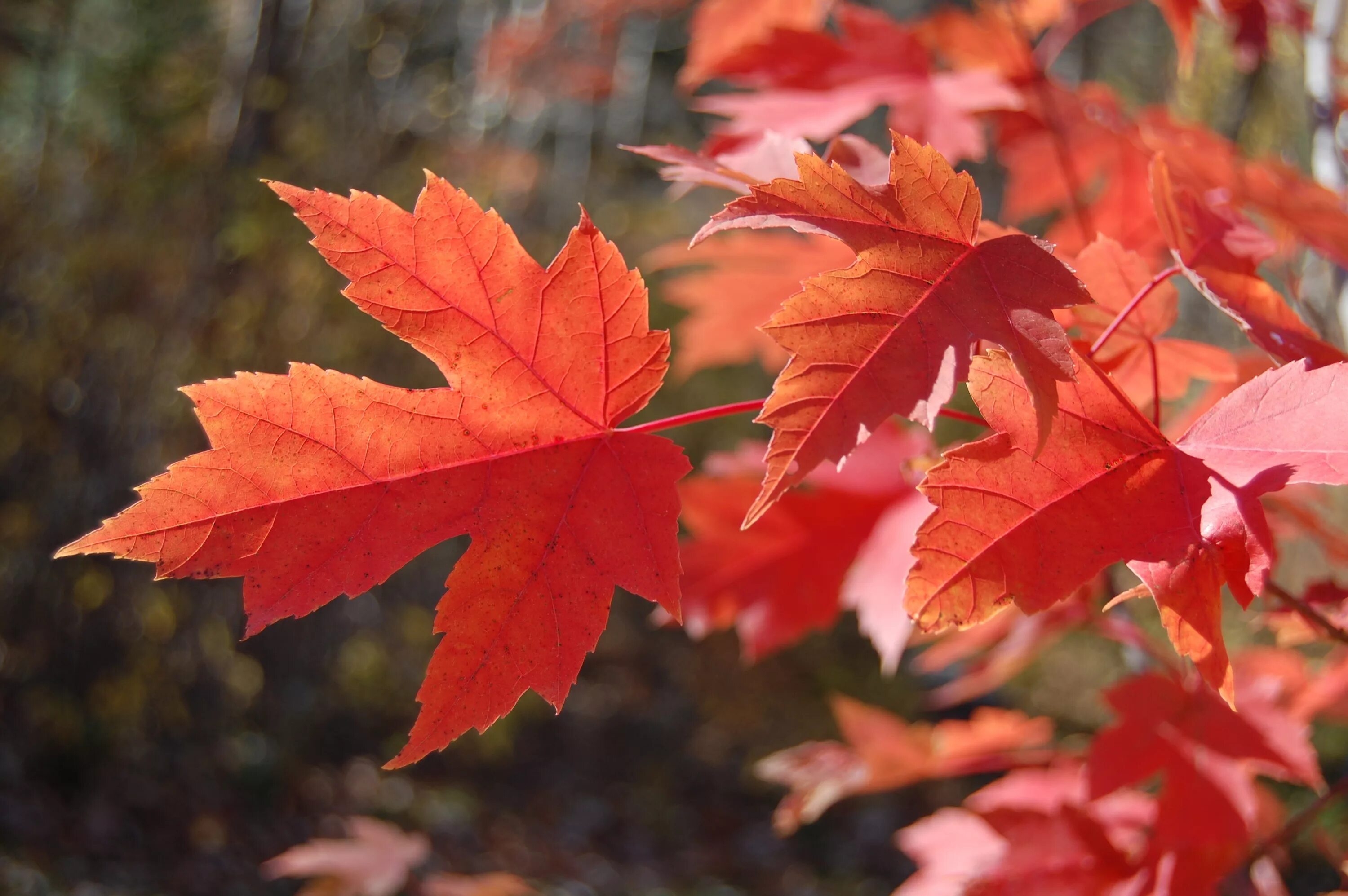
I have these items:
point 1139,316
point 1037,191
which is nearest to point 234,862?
point 1037,191

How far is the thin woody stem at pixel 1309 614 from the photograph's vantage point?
1.75 ft

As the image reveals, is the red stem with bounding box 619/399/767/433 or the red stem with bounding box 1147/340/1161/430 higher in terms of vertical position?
the red stem with bounding box 1147/340/1161/430

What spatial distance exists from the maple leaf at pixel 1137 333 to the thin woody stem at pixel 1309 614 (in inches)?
5.2

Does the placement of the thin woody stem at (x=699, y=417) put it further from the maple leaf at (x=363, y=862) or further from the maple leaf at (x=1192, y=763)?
the maple leaf at (x=363, y=862)

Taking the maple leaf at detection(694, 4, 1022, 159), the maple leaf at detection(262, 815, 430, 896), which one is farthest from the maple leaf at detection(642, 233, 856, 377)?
the maple leaf at detection(262, 815, 430, 896)

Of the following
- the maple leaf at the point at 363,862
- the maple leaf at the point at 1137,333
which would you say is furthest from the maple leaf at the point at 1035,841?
the maple leaf at the point at 363,862

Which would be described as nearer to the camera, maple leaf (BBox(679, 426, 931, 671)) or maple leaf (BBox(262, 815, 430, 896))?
maple leaf (BBox(679, 426, 931, 671))

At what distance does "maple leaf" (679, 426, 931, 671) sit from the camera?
3.30ft

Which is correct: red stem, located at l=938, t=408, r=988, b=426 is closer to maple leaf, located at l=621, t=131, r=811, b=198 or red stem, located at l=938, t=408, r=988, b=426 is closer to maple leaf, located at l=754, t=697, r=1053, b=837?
maple leaf, located at l=621, t=131, r=811, b=198

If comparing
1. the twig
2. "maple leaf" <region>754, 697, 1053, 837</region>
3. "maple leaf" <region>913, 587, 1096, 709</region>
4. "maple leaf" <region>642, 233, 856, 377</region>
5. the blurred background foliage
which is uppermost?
the twig

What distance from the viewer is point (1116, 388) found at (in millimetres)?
446

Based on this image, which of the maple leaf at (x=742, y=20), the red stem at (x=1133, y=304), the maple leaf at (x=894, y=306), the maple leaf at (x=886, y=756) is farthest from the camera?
the maple leaf at (x=742, y=20)

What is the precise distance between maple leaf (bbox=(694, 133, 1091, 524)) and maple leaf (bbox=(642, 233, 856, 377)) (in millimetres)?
392

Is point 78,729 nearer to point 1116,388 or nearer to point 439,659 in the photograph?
point 439,659
